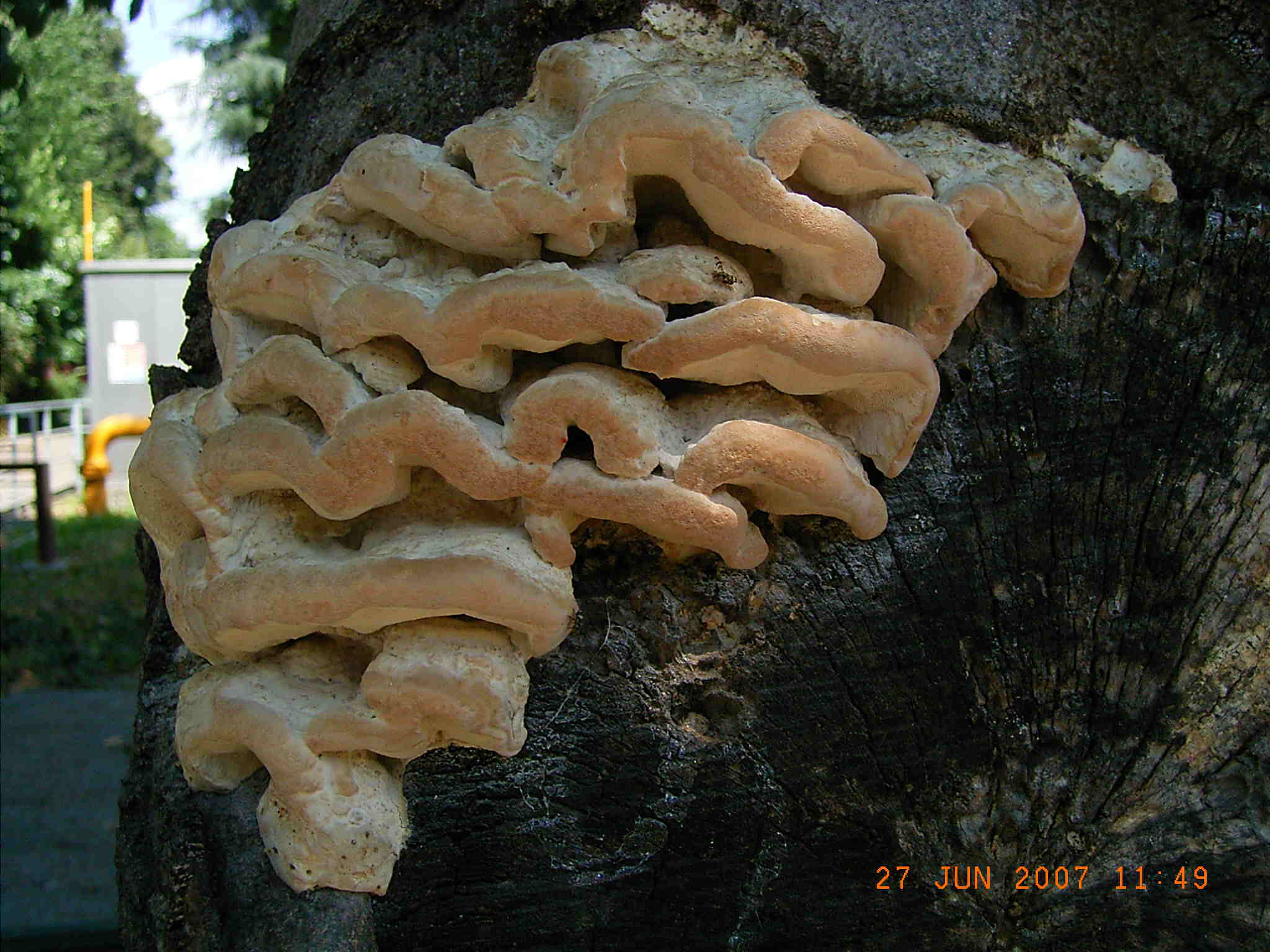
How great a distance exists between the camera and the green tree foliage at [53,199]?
16516mm

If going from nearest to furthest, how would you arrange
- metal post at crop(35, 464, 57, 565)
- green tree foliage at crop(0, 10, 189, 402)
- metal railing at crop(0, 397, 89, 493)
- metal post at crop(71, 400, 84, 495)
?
metal post at crop(35, 464, 57, 565)
metal railing at crop(0, 397, 89, 493)
metal post at crop(71, 400, 84, 495)
green tree foliage at crop(0, 10, 189, 402)

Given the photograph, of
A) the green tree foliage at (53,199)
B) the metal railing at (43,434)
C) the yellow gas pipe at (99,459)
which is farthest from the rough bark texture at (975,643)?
the green tree foliage at (53,199)

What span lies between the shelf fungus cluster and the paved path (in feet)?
7.30

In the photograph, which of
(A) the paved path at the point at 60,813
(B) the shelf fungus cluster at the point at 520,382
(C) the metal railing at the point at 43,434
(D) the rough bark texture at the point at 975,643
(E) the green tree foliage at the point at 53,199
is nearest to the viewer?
(B) the shelf fungus cluster at the point at 520,382

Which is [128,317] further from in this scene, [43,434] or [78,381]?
[78,381]

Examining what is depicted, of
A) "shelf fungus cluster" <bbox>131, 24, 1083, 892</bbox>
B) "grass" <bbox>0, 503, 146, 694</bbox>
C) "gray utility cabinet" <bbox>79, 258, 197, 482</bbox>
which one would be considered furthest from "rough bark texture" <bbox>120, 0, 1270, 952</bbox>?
"gray utility cabinet" <bbox>79, 258, 197, 482</bbox>

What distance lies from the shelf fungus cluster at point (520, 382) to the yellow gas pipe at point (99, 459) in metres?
8.55

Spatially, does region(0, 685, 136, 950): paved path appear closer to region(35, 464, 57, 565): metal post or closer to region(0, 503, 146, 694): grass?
region(0, 503, 146, 694): grass

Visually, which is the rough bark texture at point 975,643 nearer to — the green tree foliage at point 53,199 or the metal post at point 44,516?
the metal post at point 44,516

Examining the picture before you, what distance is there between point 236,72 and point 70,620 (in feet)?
30.7

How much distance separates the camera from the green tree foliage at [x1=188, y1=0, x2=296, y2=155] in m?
11.6

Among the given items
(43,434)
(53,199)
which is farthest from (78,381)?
(43,434)

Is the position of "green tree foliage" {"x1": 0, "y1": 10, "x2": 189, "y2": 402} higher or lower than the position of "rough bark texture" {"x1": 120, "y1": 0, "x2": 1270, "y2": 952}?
lower

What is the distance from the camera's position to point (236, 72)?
12.5m
